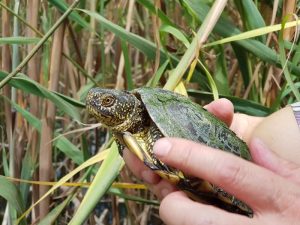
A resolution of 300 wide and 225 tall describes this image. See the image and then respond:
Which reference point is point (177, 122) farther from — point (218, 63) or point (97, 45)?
point (97, 45)

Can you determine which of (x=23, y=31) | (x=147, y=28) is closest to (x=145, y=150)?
(x=23, y=31)

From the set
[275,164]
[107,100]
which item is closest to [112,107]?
[107,100]

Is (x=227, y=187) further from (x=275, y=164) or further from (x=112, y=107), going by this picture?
(x=112, y=107)

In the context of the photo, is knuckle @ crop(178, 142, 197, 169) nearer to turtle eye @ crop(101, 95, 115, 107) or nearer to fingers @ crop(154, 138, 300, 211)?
fingers @ crop(154, 138, 300, 211)

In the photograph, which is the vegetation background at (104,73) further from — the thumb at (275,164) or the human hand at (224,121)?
the thumb at (275,164)

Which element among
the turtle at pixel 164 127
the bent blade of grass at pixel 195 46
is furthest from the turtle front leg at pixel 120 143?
the bent blade of grass at pixel 195 46

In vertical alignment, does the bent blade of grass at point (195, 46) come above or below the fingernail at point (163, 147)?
above
